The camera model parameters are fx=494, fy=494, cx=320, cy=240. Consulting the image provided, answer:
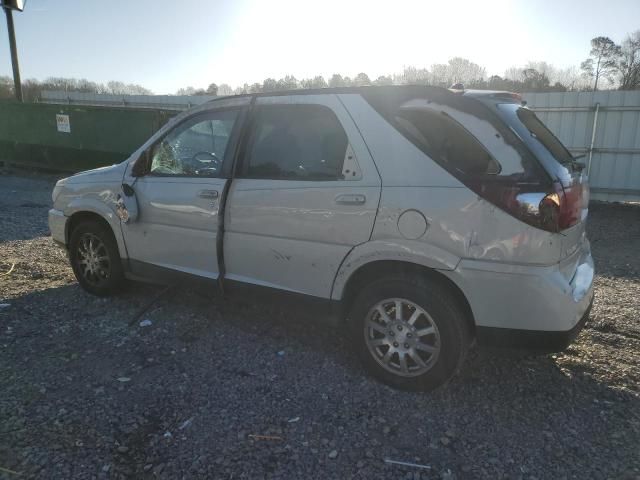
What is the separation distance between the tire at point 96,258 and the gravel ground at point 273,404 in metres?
0.25

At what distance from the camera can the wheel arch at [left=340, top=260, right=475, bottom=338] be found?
296 centimetres

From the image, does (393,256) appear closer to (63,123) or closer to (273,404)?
(273,404)

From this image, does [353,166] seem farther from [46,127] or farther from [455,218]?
[46,127]

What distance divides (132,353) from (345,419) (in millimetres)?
1770

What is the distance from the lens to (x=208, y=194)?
12.4 feet

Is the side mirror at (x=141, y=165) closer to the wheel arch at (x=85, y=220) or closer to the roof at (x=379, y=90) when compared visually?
the wheel arch at (x=85, y=220)

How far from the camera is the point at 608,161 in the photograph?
34.1 feet

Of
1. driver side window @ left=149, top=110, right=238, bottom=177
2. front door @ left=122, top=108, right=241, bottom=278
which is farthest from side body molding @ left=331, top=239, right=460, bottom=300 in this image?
driver side window @ left=149, top=110, right=238, bottom=177

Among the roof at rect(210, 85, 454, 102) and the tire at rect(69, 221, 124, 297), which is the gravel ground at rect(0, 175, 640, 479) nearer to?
the tire at rect(69, 221, 124, 297)

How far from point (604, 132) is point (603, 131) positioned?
29 millimetres

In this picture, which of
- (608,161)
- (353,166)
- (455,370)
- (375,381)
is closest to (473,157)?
(353,166)

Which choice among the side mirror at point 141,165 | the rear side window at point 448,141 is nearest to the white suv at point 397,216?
the rear side window at point 448,141

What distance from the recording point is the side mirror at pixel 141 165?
14.0ft

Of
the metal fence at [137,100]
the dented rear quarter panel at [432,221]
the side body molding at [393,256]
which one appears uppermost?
the metal fence at [137,100]
